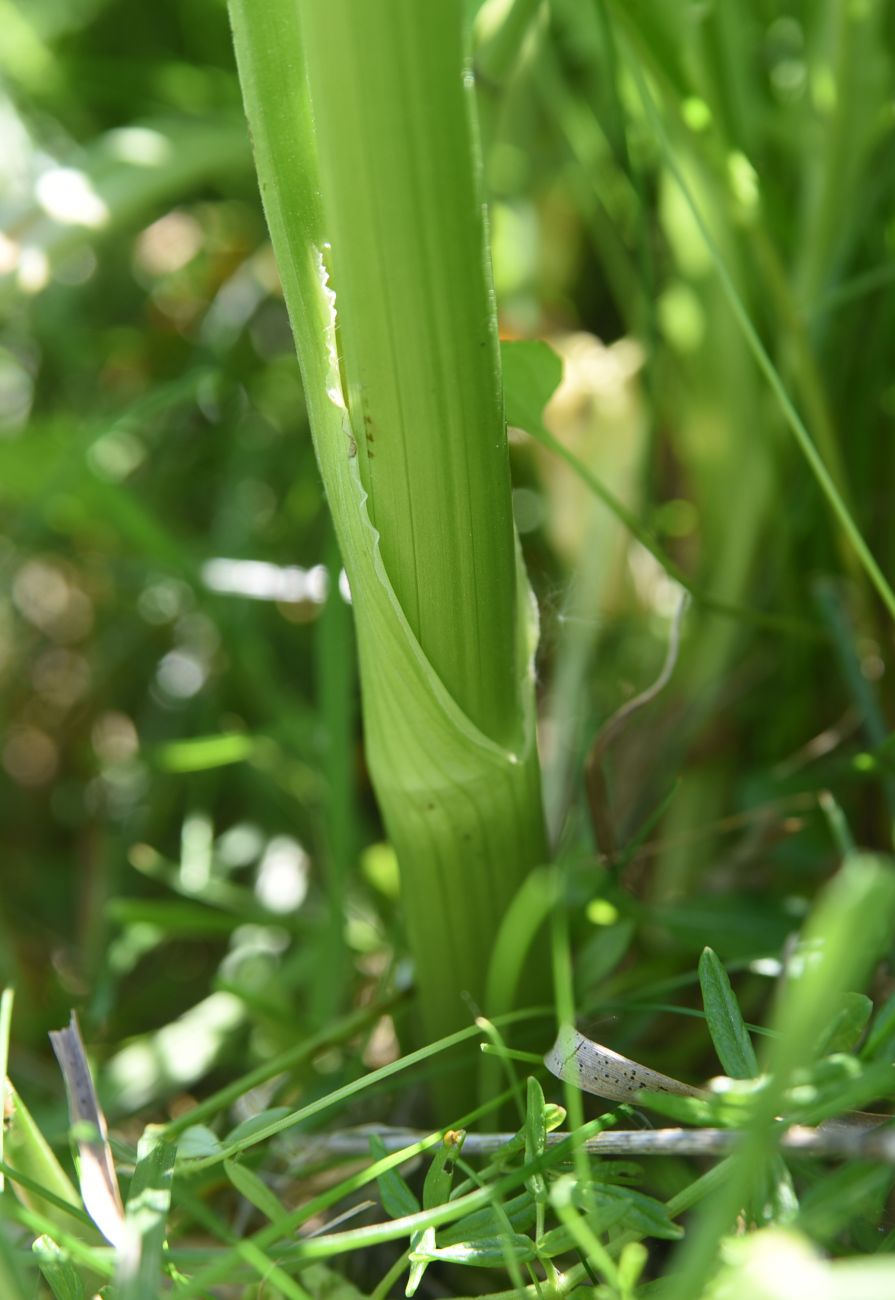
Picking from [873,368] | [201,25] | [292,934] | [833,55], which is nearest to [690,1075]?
[292,934]

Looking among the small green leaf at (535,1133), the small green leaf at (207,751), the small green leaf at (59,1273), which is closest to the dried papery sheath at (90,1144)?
the small green leaf at (59,1273)

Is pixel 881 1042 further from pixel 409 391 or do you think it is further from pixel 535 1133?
pixel 409 391

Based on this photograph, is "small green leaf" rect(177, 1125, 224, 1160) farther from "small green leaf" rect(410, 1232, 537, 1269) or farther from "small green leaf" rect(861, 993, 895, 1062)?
"small green leaf" rect(861, 993, 895, 1062)

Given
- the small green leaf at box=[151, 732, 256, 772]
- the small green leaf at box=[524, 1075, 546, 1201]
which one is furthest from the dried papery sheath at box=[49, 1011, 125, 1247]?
the small green leaf at box=[151, 732, 256, 772]

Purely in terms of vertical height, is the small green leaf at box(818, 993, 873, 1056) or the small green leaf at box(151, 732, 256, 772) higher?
the small green leaf at box(151, 732, 256, 772)

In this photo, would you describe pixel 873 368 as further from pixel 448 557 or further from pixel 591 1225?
pixel 591 1225

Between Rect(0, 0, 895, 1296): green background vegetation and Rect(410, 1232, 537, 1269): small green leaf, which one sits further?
Rect(0, 0, 895, 1296): green background vegetation

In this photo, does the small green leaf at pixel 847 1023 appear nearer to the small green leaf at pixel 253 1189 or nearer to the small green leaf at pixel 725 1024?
the small green leaf at pixel 725 1024
